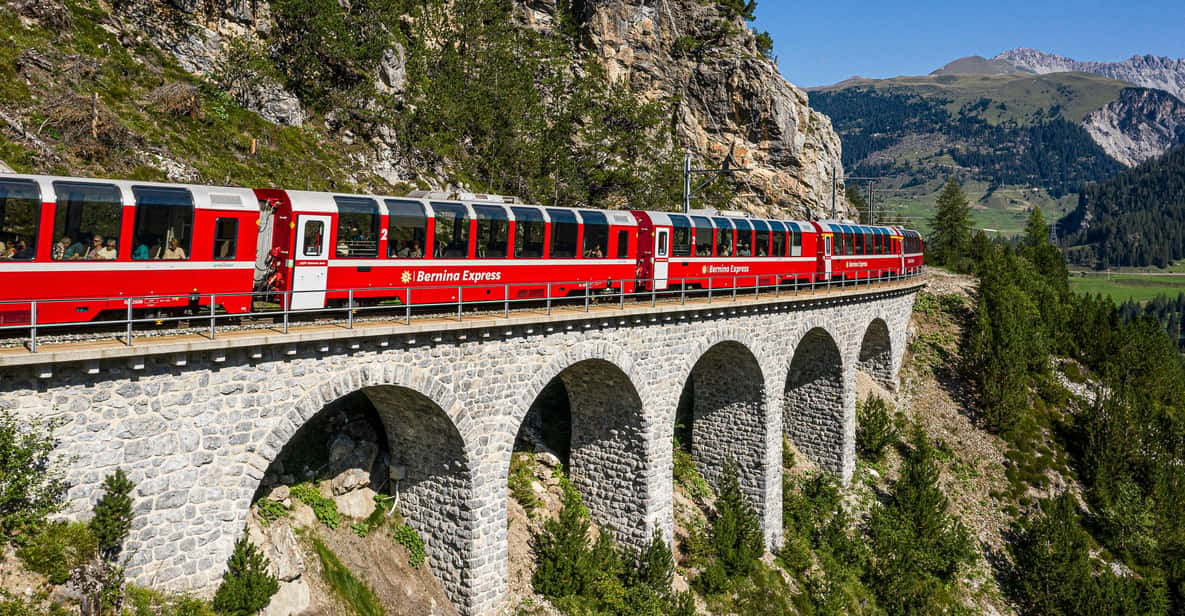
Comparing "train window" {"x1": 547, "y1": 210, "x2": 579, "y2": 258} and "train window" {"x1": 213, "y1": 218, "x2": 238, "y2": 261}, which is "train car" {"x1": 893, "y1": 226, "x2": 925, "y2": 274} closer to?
"train window" {"x1": 547, "y1": 210, "x2": 579, "y2": 258}

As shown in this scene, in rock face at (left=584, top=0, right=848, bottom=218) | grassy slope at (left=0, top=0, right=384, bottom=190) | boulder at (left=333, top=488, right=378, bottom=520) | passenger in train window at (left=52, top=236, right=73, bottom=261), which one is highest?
rock face at (left=584, top=0, right=848, bottom=218)

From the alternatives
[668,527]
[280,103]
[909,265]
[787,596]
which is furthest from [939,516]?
[280,103]

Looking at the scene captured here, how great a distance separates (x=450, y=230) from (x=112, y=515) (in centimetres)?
1037

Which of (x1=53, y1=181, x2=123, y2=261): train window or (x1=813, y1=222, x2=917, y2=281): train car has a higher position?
(x1=813, y1=222, x2=917, y2=281): train car

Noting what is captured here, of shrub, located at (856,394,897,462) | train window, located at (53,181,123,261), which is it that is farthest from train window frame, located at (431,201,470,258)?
shrub, located at (856,394,897,462)

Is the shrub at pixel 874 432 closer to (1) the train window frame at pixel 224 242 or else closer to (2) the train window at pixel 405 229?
(2) the train window at pixel 405 229

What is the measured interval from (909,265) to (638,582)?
3667 centimetres

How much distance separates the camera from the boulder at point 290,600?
14918 millimetres

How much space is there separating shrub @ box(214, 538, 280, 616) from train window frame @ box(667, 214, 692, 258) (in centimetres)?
1748

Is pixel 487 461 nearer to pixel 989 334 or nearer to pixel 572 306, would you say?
pixel 572 306

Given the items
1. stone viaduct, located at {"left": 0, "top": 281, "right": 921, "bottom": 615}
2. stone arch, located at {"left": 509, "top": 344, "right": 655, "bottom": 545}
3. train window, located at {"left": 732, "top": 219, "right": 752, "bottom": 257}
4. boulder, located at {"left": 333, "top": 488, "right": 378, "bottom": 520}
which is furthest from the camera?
train window, located at {"left": 732, "top": 219, "right": 752, "bottom": 257}

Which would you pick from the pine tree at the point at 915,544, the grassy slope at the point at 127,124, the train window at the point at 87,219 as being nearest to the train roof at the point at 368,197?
the train window at the point at 87,219

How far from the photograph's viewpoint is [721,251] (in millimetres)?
28906

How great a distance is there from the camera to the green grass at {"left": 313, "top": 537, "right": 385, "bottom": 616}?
16938mm
